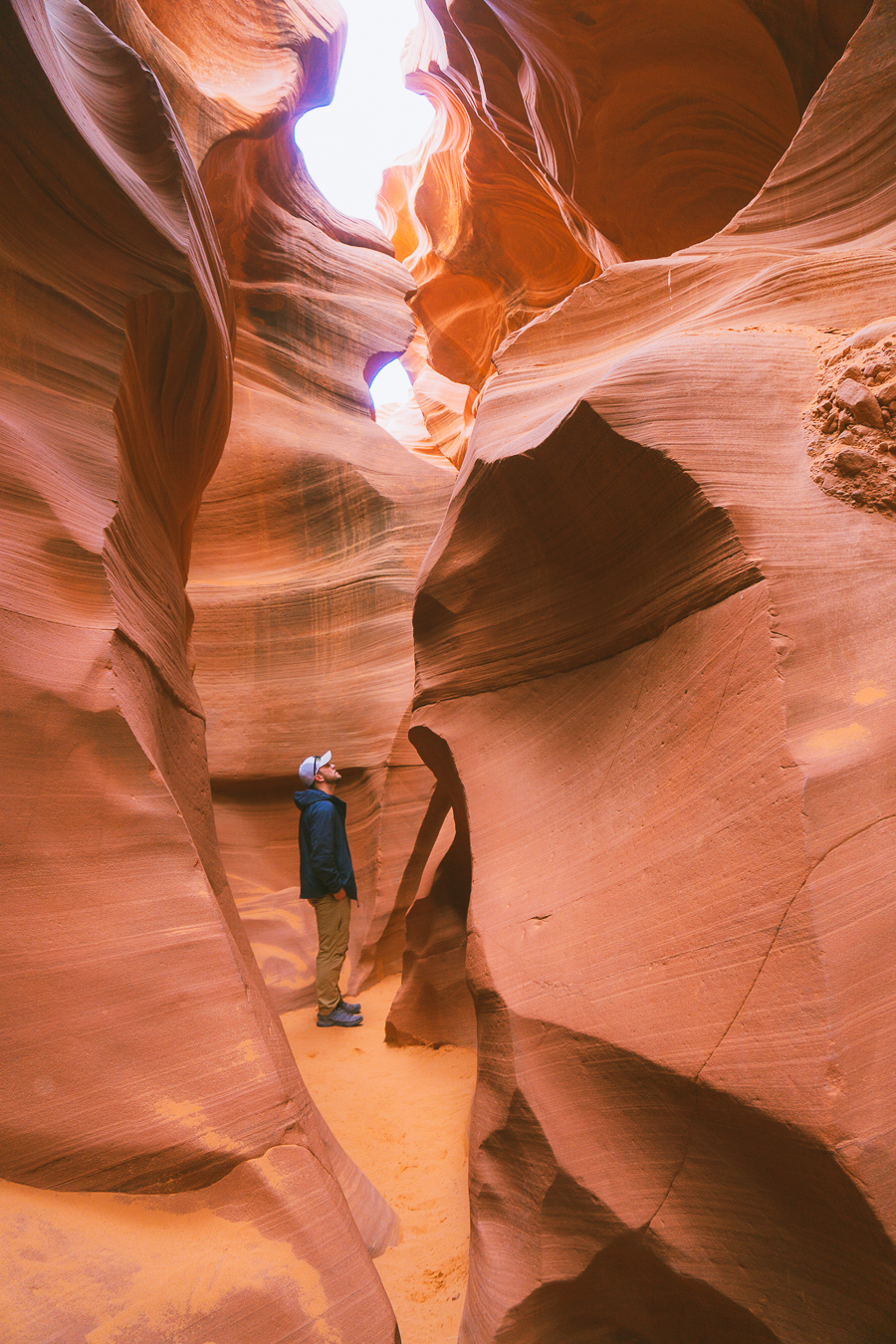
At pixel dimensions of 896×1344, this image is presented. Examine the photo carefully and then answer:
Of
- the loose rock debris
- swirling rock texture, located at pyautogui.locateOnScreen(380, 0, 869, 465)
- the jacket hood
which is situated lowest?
the jacket hood

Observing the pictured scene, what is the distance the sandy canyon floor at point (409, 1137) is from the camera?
307cm

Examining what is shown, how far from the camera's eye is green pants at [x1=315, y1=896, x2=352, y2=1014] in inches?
228

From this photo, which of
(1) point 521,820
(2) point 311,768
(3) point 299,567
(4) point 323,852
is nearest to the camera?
(1) point 521,820

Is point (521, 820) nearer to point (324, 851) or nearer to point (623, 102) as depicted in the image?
point (324, 851)

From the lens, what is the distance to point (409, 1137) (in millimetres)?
4160

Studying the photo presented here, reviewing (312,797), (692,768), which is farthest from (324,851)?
(692,768)

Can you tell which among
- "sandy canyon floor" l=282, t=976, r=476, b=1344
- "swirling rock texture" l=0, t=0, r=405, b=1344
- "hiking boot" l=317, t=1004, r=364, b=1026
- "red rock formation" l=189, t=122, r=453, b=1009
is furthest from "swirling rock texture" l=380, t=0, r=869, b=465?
"hiking boot" l=317, t=1004, r=364, b=1026

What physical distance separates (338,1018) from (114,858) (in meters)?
3.54

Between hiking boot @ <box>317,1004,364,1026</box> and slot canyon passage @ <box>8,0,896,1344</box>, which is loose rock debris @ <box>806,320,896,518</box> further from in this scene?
hiking boot @ <box>317,1004,364,1026</box>

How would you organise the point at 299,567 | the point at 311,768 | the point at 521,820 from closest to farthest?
1. the point at 521,820
2. the point at 311,768
3. the point at 299,567

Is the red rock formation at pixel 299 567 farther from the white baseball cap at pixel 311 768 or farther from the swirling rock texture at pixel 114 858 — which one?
the swirling rock texture at pixel 114 858

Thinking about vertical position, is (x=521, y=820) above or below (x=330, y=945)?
above

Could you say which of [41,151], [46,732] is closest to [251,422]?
[41,151]

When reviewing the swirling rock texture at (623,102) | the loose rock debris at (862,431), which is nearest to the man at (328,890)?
the loose rock debris at (862,431)
